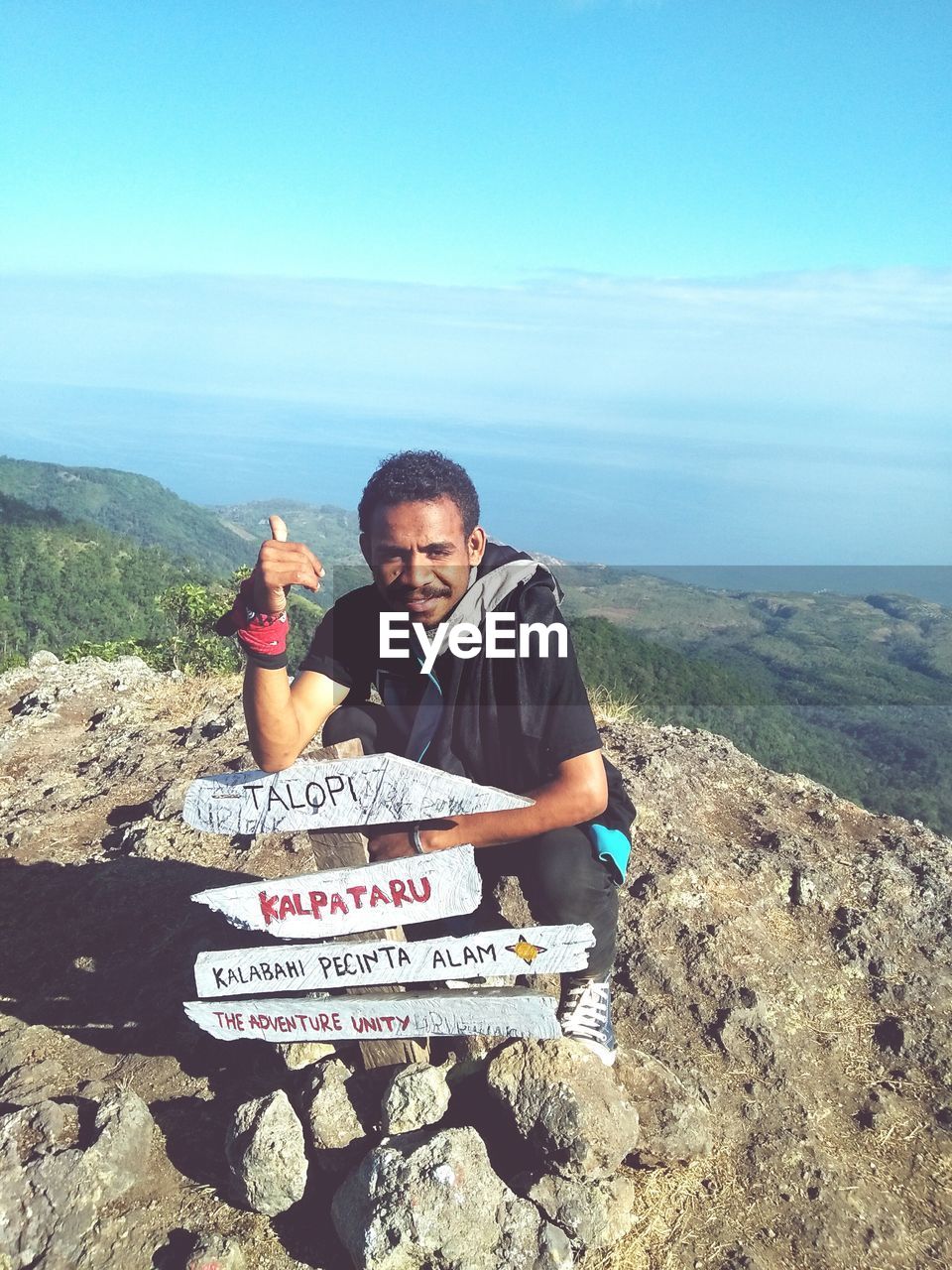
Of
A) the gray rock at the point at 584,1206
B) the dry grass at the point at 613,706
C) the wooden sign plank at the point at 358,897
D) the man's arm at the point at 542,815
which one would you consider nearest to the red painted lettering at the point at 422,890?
the wooden sign plank at the point at 358,897

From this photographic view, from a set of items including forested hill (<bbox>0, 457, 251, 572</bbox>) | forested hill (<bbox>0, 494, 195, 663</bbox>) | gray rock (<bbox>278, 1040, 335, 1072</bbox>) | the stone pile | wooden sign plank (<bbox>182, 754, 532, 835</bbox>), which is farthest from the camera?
forested hill (<bbox>0, 457, 251, 572</bbox>)

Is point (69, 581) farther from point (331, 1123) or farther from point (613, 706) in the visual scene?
point (331, 1123)

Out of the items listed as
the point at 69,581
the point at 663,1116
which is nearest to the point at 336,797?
the point at 663,1116

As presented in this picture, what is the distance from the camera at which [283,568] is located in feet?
9.04

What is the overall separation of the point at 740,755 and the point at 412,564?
16.1ft

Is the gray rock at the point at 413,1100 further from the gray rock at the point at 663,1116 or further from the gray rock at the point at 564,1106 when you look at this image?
the gray rock at the point at 663,1116

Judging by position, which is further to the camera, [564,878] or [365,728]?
[365,728]

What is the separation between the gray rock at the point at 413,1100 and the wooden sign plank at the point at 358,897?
597mm

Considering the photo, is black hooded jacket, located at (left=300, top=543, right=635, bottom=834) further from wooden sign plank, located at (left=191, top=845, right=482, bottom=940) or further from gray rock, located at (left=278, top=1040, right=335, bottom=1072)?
gray rock, located at (left=278, top=1040, right=335, bottom=1072)

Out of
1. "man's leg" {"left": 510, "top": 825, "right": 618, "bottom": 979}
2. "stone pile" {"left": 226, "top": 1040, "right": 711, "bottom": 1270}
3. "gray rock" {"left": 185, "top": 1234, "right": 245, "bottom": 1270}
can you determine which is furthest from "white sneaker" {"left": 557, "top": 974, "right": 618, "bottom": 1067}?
"gray rock" {"left": 185, "top": 1234, "right": 245, "bottom": 1270}

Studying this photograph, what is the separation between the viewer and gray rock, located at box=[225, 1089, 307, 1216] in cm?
307

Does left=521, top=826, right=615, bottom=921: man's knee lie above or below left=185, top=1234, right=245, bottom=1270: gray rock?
above

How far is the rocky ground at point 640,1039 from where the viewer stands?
10.2 feet

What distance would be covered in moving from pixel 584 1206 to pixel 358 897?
131 cm
